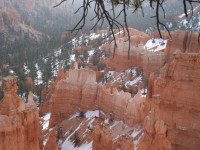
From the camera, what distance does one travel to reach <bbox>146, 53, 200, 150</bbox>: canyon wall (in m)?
14.0

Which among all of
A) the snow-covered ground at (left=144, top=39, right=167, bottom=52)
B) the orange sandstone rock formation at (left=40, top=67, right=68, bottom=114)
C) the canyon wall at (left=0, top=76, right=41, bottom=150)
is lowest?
the orange sandstone rock formation at (left=40, top=67, right=68, bottom=114)

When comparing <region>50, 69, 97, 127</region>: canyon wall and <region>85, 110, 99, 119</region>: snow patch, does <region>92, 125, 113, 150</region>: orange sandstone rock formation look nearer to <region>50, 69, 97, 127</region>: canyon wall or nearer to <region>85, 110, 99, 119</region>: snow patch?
<region>85, 110, 99, 119</region>: snow patch

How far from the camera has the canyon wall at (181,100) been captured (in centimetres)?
1399

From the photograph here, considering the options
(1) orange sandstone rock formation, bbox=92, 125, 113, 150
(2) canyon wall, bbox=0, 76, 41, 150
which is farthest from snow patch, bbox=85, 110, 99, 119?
(2) canyon wall, bbox=0, 76, 41, 150

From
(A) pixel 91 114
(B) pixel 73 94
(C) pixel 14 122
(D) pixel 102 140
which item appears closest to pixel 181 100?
(D) pixel 102 140

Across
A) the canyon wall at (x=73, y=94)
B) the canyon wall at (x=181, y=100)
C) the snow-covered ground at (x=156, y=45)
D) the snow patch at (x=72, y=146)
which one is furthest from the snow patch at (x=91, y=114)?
the snow-covered ground at (x=156, y=45)

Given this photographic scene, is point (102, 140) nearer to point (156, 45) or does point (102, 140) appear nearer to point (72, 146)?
point (72, 146)

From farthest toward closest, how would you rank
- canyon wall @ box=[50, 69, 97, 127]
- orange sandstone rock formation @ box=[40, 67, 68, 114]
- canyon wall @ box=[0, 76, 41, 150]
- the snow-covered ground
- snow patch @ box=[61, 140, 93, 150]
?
1. the snow-covered ground
2. orange sandstone rock formation @ box=[40, 67, 68, 114]
3. canyon wall @ box=[50, 69, 97, 127]
4. snow patch @ box=[61, 140, 93, 150]
5. canyon wall @ box=[0, 76, 41, 150]

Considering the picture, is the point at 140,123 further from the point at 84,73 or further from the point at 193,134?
the point at 84,73

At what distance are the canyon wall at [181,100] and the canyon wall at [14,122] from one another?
19.8 ft

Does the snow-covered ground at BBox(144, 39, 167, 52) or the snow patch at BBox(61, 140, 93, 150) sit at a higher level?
the snow-covered ground at BBox(144, 39, 167, 52)

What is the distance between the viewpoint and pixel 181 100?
1460cm

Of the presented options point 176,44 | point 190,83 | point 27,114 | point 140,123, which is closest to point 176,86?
point 190,83

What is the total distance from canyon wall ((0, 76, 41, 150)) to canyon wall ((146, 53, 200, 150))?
604 centimetres
